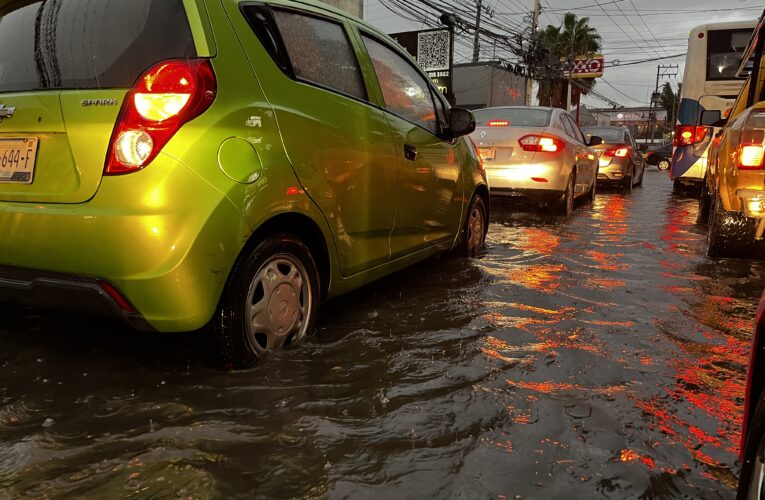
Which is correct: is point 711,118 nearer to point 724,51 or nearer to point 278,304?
point 278,304

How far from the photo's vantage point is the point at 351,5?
17344 mm

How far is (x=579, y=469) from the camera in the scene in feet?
6.29

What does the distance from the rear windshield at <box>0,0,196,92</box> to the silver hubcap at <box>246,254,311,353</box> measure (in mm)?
942

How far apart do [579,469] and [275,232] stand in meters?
1.52

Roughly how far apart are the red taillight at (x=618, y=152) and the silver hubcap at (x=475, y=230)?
8.91m

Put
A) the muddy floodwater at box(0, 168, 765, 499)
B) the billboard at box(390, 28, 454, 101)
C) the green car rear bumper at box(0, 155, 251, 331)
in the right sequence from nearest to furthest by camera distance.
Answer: the muddy floodwater at box(0, 168, 765, 499) < the green car rear bumper at box(0, 155, 251, 331) < the billboard at box(390, 28, 454, 101)

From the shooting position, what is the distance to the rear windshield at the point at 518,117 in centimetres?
776

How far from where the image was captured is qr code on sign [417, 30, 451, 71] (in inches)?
890

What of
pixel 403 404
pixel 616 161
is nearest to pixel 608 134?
pixel 616 161

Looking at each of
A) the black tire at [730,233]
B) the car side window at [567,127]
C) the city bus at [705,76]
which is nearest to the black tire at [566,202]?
the car side window at [567,127]

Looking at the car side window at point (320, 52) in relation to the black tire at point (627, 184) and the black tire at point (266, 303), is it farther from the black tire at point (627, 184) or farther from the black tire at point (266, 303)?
the black tire at point (627, 184)

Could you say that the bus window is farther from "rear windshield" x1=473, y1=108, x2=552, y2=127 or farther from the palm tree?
the palm tree

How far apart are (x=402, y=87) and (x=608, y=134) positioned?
11531mm

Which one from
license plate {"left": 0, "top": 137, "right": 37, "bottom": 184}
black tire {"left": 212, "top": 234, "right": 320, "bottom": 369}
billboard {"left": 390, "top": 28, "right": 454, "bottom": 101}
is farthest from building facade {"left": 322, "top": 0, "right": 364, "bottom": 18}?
license plate {"left": 0, "top": 137, "right": 37, "bottom": 184}
